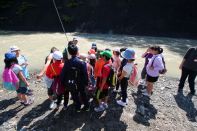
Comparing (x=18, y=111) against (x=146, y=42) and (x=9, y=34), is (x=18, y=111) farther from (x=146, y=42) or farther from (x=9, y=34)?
(x=9, y=34)

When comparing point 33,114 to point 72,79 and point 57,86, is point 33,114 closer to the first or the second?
point 57,86

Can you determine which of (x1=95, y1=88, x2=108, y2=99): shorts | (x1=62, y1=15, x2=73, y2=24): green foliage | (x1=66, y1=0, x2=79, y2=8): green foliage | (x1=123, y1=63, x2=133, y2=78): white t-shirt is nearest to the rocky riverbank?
(x1=95, y1=88, x2=108, y2=99): shorts

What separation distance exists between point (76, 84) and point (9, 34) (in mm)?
13522

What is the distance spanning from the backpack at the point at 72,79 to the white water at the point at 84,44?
4701mm

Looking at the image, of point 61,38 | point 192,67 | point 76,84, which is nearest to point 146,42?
point 61,38

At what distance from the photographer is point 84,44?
15320 millimetres

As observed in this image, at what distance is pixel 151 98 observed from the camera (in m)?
8.15

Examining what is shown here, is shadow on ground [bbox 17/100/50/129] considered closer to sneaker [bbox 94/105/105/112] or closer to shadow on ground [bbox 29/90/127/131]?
shadow on ground [bbox 29/90/127/131]

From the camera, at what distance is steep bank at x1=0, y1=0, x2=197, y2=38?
2031 cm

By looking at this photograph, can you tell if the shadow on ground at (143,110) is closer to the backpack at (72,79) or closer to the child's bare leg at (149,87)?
the child's bare leg at (149,87)

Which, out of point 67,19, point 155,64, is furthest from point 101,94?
point 67,19

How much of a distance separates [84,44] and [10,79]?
9036 mm

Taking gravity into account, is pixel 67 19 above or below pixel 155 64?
above

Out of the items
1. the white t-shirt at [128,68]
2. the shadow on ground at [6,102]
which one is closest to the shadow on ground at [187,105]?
the white t-shirt at [128,68]
